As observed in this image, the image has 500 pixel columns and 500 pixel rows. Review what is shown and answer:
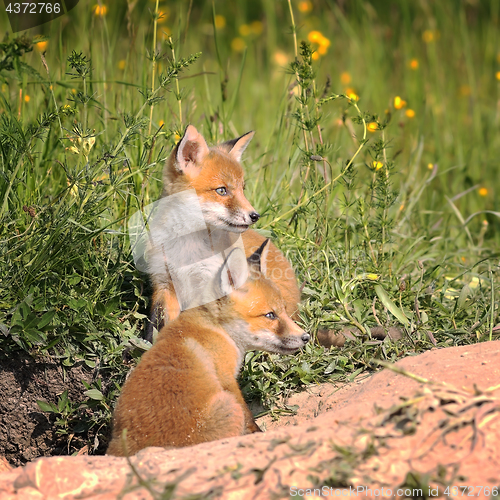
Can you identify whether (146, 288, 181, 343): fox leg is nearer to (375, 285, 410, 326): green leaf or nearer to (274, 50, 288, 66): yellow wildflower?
(375, 285, 410, 326): green leaf

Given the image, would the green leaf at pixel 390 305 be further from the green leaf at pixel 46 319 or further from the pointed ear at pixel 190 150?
the green leaf at pixel 46 319

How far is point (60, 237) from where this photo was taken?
3.55m

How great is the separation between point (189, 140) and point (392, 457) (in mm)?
2676

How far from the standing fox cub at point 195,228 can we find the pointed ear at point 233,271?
11.9 inches

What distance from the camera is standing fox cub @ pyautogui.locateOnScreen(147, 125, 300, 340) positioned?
399 cm

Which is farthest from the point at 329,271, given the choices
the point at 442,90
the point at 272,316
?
the point at 442,90

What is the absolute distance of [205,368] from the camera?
3191mm

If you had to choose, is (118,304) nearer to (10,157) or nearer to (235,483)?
(10,157)

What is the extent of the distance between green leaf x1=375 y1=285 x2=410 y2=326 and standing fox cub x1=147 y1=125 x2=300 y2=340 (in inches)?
23.5

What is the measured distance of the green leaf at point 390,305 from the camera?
4.01 metres

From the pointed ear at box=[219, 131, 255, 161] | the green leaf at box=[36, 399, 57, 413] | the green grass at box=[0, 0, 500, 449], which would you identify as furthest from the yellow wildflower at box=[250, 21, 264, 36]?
A: the green leaf at box=[36, 399, 57, 413]

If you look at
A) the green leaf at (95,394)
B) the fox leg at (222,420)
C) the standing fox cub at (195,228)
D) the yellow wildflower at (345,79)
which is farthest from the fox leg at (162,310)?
the yellow wildflower at (345,79)

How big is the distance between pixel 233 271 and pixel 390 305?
1229 mm

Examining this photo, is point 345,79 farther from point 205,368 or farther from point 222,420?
point 222,420
